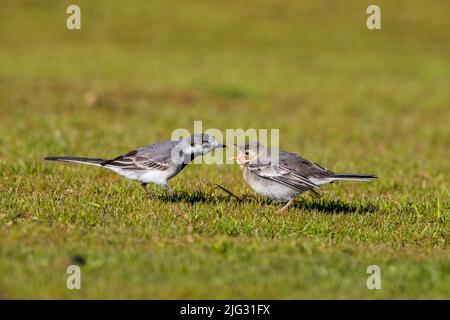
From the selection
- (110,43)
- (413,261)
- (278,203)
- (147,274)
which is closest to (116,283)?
(147,274)

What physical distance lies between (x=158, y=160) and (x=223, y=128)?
34.1ft

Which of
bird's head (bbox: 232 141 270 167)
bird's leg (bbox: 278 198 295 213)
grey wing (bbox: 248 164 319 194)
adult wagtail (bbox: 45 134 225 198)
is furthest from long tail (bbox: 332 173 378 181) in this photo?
adult wagtail (bbox: 45 134 225 198)

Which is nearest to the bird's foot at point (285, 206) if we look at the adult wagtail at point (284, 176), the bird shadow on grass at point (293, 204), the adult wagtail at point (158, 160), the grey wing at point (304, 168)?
the adult wagtail at point (284, 176)

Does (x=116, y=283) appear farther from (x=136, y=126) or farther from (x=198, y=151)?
(x=136, y=126)

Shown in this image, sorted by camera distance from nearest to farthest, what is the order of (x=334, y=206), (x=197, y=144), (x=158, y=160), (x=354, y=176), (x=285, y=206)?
(x=354, y=176)
(x=158, y=160)
(x=197, y=144)
(x=285, y=206)
(x=334, y=206)

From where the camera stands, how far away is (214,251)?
9156 mm

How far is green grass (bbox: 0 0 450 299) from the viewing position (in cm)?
856

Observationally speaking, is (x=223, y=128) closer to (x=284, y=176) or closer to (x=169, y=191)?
(x=169, y=191)

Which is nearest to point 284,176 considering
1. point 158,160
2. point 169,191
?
point 169,191

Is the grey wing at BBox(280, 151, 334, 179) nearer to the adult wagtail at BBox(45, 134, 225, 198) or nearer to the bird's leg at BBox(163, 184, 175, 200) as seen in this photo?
the adult wagtail at BBox(45, 134, 225, 198)

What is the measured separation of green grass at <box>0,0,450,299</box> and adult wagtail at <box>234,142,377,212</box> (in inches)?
15.6

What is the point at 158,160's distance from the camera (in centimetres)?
1150

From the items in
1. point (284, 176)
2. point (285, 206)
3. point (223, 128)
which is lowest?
point (285, 206)

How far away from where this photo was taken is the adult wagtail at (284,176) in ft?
37.4
